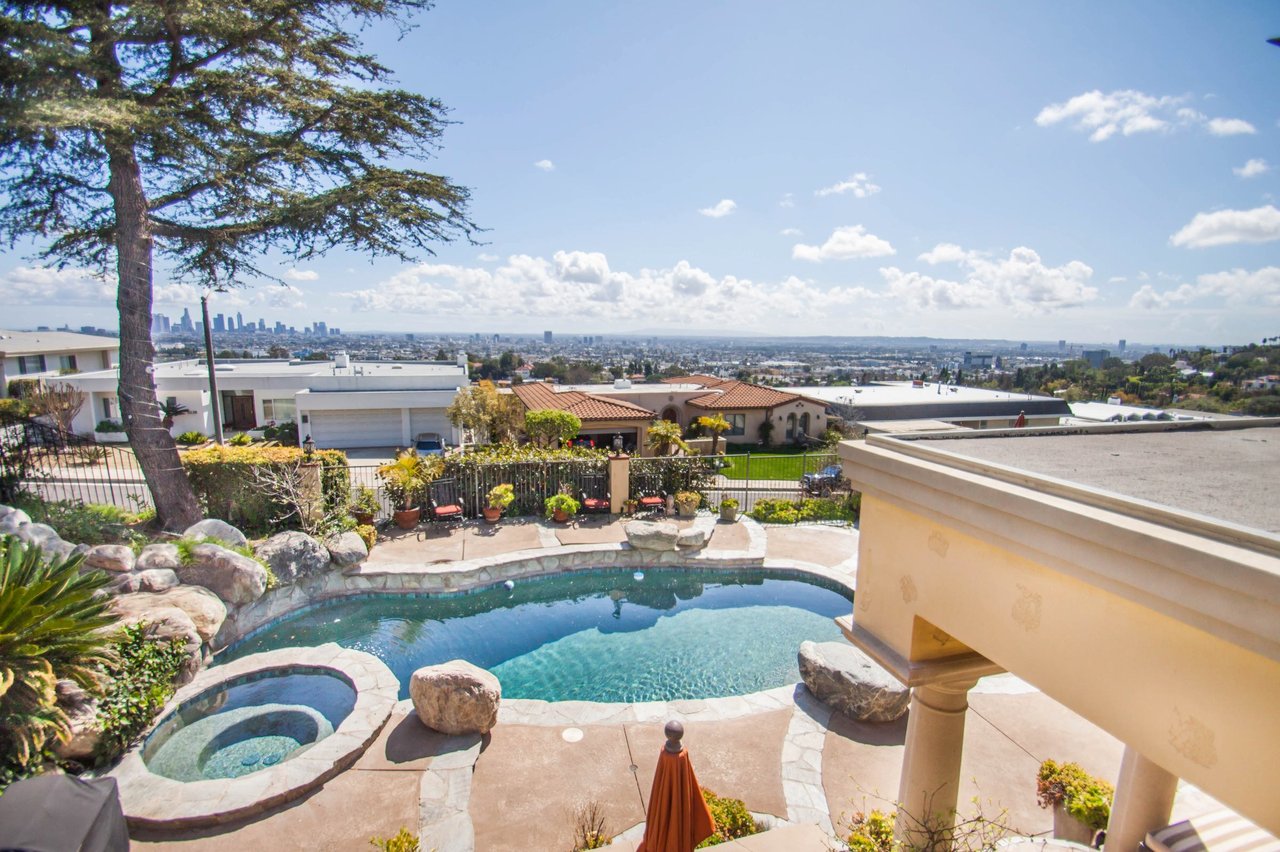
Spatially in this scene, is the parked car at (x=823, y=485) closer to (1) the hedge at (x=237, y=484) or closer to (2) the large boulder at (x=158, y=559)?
(1) the hedge at (x=237, y=484)

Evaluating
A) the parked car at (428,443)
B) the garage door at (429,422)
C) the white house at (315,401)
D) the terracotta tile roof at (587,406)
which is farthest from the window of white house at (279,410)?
the terracotta tile roof at (587,406)

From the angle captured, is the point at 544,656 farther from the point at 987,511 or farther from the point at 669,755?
the point at 987,511

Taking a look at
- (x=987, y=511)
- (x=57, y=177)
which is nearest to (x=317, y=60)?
(x=57, y=177)

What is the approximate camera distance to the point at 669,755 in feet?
16.3

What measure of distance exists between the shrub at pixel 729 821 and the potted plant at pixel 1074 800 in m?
2.94

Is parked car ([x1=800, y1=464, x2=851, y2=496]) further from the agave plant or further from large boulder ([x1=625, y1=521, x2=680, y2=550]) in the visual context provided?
the agave plant

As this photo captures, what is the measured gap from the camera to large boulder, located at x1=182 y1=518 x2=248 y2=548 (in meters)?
11.6

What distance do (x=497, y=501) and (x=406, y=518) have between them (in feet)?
7.44

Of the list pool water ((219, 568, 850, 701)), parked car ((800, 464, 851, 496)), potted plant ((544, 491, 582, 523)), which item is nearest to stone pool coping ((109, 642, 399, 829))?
pool water ((219, 568, 850, 701))

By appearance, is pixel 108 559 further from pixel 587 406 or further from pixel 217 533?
→ pixel 587 406

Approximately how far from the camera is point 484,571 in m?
12.9

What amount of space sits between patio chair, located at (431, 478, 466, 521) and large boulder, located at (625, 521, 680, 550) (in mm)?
4783

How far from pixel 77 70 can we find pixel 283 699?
12434mm

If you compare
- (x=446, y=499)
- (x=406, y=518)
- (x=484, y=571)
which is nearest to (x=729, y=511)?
(x=484, y=571)
